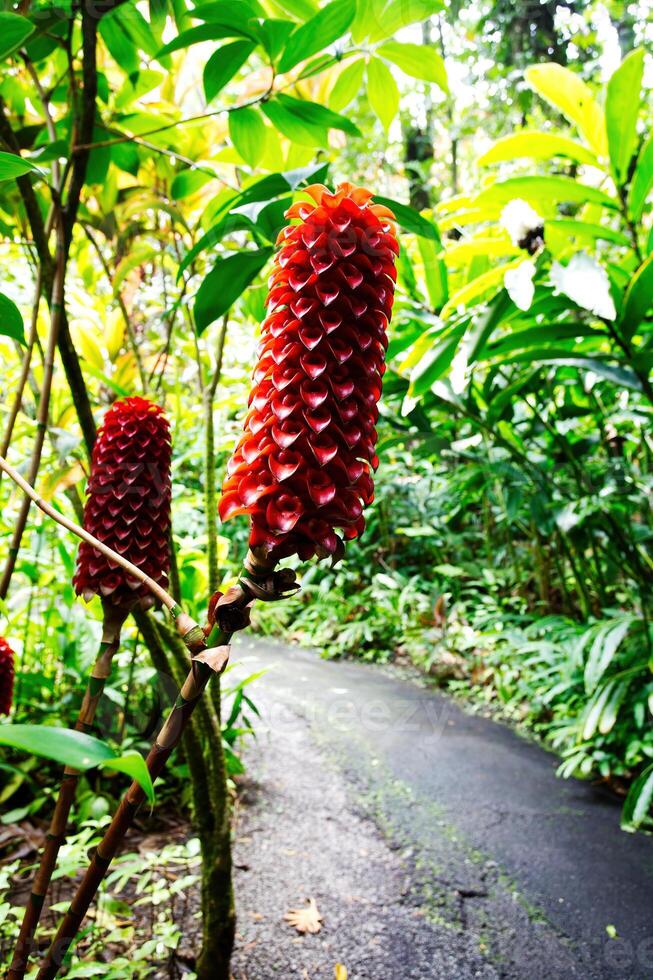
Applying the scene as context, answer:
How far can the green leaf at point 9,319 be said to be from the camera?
1.82 ft

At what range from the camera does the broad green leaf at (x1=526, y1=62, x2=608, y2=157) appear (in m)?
1.48

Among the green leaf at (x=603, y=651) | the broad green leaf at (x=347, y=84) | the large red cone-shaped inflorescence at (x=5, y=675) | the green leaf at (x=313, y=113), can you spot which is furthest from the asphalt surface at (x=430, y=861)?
the broad green leaf at (x=347, y=84)

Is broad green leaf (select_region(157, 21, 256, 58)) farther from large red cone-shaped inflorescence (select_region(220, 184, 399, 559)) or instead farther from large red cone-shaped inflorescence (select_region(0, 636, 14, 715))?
large red cone-shaped inflorescence (select_region(0, 636, 14, 715))

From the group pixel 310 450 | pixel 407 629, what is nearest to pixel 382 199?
pixel 310 450

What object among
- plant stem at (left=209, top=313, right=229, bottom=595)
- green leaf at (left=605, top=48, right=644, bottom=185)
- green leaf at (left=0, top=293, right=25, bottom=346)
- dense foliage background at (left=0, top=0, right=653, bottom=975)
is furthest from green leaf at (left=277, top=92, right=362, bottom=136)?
green leaf at (left=605, top=48, right=644, bottom=185)

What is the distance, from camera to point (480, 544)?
16.1 feet

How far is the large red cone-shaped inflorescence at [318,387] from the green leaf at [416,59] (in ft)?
1.82

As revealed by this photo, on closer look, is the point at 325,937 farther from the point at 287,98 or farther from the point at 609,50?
the point at 609,50

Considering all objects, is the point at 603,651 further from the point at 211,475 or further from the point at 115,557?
the point at 115,557

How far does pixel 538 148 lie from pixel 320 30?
3.03 ft

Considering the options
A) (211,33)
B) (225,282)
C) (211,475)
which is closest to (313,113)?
(211,33)

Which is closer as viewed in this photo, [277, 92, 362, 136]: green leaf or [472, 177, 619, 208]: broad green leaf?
[277, 92, 362, 136]: green leaf

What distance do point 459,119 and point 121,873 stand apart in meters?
6.43

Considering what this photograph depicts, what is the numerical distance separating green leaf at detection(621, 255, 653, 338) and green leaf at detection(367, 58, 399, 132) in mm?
583
